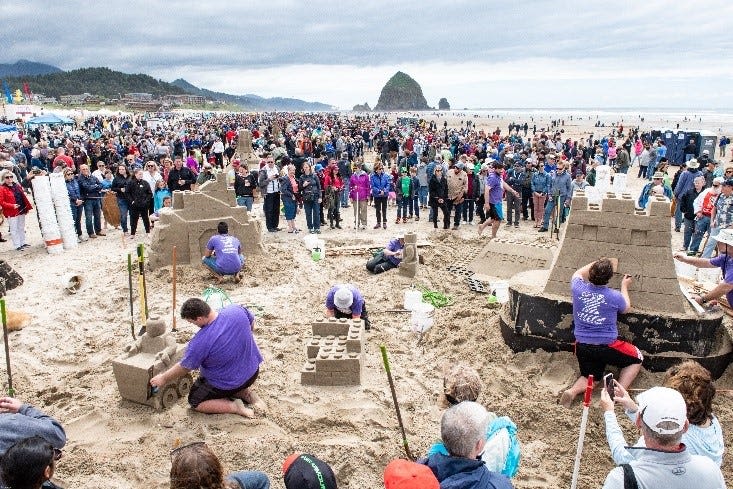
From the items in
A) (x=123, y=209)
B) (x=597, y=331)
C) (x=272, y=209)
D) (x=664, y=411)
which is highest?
(x=664, y=411)

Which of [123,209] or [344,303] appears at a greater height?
[123,209]

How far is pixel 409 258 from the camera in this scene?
9.30 m

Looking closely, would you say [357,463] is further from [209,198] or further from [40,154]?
[40,154]

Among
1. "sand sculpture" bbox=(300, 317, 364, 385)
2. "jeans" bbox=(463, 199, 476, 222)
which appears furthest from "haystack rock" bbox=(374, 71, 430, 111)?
"sand sculpture" bbox=(300, 317, 364, 385)

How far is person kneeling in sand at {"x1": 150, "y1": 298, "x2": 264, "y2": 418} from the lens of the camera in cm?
462

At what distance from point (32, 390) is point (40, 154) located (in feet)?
47.3

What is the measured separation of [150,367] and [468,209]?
9799 millimetres

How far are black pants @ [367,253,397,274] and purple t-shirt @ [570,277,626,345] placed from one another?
471 centimetres

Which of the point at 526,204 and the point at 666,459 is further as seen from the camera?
the point at 526,204

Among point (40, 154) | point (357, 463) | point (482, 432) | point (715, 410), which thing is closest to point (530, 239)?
point (715, 410)

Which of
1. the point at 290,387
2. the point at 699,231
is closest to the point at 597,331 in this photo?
the point at 290,387

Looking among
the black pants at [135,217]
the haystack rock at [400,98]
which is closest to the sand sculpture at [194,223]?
the black pants at [135,217]

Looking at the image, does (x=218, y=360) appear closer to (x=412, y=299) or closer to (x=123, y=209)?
(x=412, y=299)

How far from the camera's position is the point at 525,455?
474 cm
